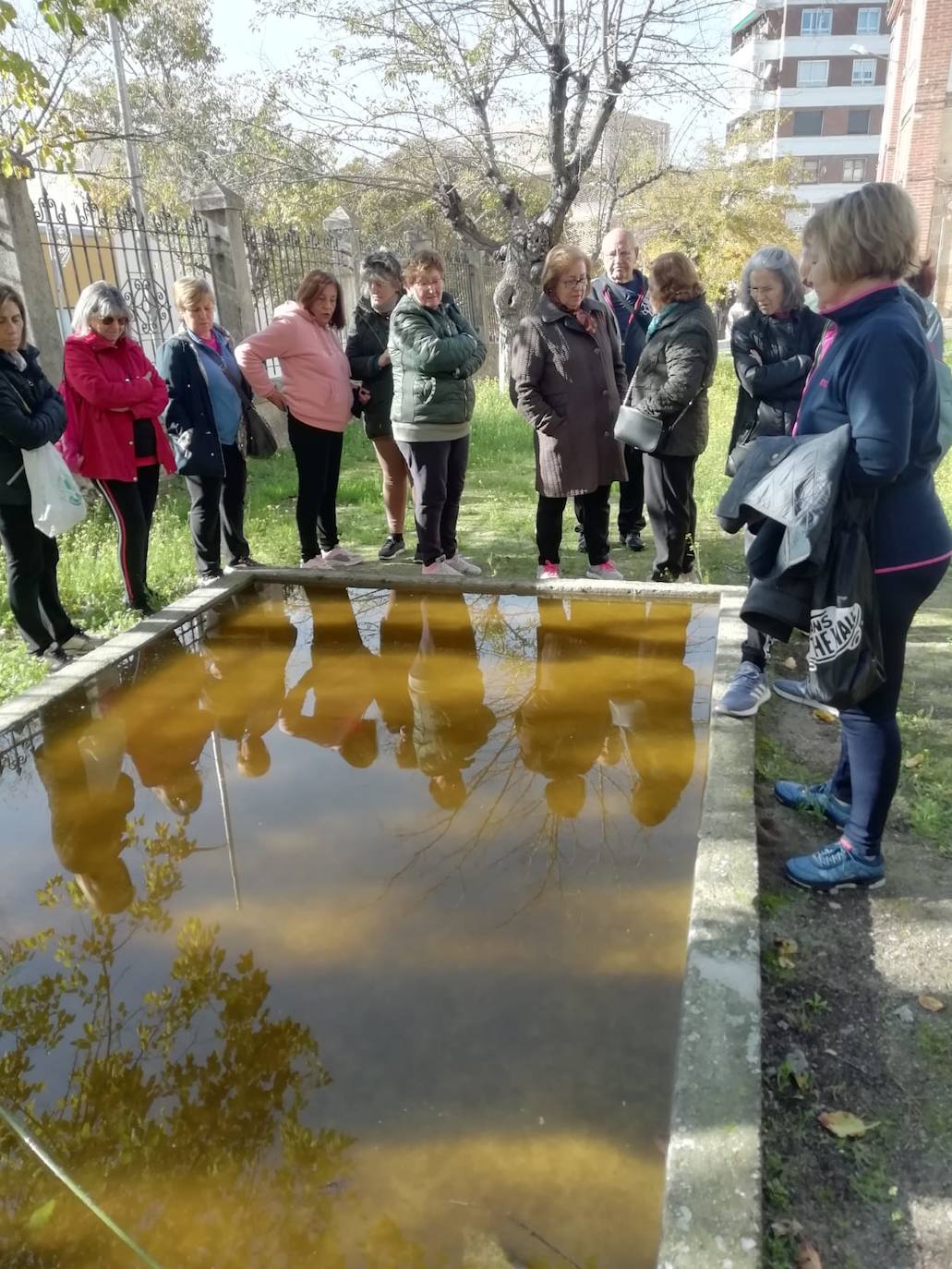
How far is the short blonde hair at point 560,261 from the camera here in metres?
4.91

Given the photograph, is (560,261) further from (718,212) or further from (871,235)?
(718,212)

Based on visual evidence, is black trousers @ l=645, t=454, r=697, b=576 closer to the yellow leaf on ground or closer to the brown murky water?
the brown murky water

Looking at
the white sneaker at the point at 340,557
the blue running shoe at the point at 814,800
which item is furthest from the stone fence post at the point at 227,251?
the blue running shoe at the point at 814,800

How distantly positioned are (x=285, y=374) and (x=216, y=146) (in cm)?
2449

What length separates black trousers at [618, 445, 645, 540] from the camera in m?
6.28

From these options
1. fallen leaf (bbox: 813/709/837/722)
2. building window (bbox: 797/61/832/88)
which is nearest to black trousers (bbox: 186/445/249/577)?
fallen leaf (bbox: 813/709/837/722)

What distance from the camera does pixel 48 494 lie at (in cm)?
444

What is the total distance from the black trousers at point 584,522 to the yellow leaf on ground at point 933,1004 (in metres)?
3.46

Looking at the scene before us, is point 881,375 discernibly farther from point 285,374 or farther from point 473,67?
point 473,67

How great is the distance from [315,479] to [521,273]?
20.4 feet

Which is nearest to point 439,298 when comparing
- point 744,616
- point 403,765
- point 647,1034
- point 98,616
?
point 98,616

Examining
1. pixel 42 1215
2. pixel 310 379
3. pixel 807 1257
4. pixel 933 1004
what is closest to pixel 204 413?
pixel 310 379

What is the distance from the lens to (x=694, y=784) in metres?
3.33

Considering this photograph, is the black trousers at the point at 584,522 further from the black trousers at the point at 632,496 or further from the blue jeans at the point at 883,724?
the blue jeans at the point at 883,724
